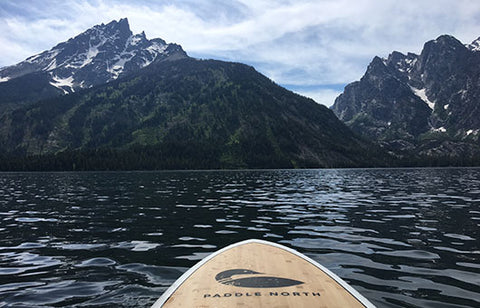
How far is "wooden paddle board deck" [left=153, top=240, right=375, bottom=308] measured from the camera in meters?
6.92

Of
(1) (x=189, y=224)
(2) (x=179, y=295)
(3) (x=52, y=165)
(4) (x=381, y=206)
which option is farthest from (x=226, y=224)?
(3) (x=52, y=165)

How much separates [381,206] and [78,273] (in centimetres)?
2783

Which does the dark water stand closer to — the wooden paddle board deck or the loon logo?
the wooden paddle board deck

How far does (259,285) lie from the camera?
787 cm

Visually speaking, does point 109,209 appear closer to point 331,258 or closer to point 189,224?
point 189,224

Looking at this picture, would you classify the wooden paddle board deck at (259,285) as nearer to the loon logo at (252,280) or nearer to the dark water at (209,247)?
the loon logo at (252,280)

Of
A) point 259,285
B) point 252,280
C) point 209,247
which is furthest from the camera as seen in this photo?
point 209,247

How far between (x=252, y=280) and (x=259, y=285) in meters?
0.41

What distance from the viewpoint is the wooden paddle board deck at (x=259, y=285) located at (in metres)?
6.92

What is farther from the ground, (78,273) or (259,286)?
(259,286)

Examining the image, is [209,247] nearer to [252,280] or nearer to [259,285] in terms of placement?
[252,280]

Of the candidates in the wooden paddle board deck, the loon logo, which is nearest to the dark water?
the wooden paddle board deck

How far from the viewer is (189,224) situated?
72.5 feet

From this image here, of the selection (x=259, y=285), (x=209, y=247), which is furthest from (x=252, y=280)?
(x=209, y=247)
